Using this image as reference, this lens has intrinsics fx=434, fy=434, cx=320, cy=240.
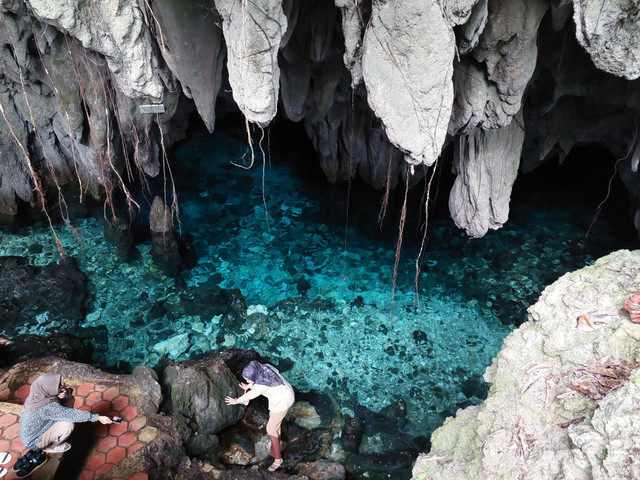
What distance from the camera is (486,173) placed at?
7.18 metres

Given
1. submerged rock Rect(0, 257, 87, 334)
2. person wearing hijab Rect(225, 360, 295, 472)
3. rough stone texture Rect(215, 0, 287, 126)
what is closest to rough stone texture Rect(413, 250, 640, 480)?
person wearing hijab Rect(225, 360, 295, 472)

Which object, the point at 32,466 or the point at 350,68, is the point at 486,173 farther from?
the point at 32,466

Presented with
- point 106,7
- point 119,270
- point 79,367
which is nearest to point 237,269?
point 119,270

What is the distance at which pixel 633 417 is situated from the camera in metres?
2.21

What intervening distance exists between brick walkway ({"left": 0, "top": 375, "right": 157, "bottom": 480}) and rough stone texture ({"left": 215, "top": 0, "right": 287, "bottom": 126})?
4379 mm

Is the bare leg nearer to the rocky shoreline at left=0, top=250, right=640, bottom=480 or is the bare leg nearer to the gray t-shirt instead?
the rocky shoreline at left=0, top=250, right=640, bottom=480

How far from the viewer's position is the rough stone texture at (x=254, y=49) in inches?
183

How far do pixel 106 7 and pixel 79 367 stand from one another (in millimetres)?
5055

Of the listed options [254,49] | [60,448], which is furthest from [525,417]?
[60,448]

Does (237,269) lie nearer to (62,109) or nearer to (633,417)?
(62,109)

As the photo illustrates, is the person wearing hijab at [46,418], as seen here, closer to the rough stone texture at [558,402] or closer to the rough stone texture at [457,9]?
the rough stone texture at [558,402]

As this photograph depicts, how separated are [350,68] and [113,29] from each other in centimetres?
273

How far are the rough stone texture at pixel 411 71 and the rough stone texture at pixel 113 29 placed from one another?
8.70 feet

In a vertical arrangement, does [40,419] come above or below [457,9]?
below
